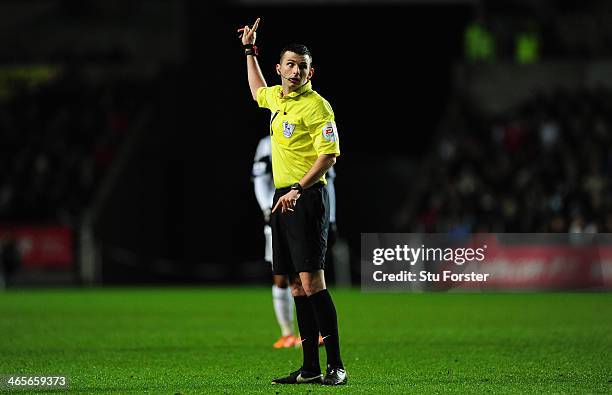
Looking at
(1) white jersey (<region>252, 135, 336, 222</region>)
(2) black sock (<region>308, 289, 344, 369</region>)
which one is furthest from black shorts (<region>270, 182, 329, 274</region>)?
(1) white jersey (<region>252, 135, 336, 222</region>)

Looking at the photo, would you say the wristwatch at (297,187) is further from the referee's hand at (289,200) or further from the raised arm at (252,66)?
the raised arm at (252,66)

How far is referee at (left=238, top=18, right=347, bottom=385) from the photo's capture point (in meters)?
9.07

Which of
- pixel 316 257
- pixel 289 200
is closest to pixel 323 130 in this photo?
pixel 289 200

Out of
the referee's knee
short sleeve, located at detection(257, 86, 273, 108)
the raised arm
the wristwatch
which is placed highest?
the raised arm

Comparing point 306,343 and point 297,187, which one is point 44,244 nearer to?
point 306,343

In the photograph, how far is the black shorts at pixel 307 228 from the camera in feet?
29.9

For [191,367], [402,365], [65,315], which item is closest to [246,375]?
[191,367]

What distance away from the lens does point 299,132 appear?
920 centimetres

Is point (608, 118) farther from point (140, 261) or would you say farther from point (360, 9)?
point (140, 261)

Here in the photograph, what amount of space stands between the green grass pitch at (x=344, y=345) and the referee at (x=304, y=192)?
43cm

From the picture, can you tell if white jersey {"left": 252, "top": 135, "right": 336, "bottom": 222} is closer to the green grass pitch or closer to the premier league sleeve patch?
the green grass pitch

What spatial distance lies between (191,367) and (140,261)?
73.6 ft

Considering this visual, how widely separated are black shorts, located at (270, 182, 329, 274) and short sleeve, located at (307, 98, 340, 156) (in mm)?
356

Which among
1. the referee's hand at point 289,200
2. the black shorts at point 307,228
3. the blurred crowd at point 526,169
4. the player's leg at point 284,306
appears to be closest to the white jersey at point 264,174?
the player's leg at point 284,306
